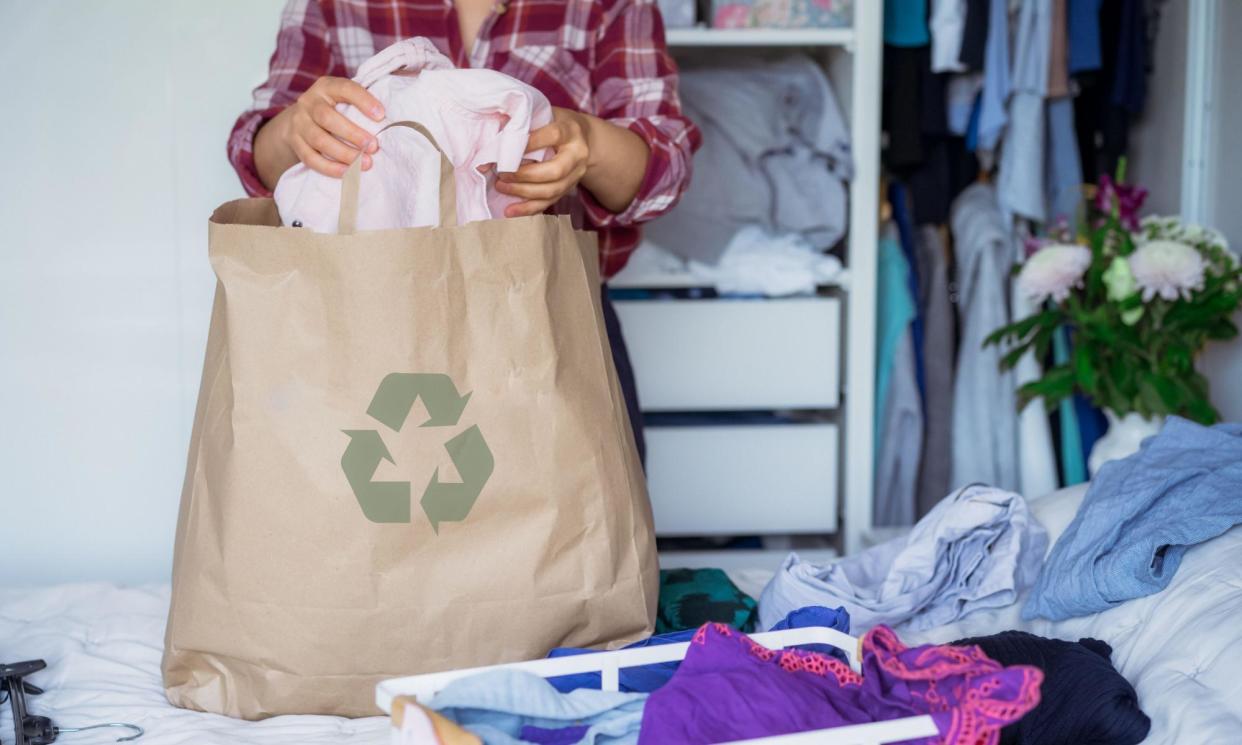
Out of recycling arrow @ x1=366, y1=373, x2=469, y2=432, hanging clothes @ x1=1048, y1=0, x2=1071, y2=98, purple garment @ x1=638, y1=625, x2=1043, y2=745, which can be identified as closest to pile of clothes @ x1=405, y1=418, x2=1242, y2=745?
purple garment @ x1=638, y1=625, x2=1043, y2=745

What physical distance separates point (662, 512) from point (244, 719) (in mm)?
1370

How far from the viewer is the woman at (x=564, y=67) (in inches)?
50.0

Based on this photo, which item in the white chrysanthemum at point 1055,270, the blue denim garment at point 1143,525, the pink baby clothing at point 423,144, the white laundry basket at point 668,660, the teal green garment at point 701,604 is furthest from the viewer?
the white chrysanthemum at point 1055,270

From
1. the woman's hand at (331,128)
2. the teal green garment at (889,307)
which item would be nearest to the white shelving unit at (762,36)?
the teal green garment at (889,307)

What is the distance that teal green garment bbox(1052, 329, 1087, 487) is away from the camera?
246 centimetres

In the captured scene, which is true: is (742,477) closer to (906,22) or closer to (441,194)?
(906,22)

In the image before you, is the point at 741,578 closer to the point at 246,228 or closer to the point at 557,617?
the point at 557,617

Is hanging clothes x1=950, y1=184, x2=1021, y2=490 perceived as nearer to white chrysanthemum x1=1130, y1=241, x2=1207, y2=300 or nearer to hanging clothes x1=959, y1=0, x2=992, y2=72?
hanging clothes x1=959, y1=0, x2=992, y2=72

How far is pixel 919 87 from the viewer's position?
2.45 metres

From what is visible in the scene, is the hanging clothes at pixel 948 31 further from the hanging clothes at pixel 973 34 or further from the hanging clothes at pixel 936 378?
the hanging clothes at pixel 936 378

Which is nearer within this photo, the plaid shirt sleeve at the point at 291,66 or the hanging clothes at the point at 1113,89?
the plaid shirt sleeve at the point at 291,66

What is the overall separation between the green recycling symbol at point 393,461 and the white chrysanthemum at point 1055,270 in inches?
59.4

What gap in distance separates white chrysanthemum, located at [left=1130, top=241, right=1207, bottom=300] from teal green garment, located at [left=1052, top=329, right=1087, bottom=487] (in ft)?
1.39

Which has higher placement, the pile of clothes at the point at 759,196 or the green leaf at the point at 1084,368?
the pile of clothes at the point at 759,196
